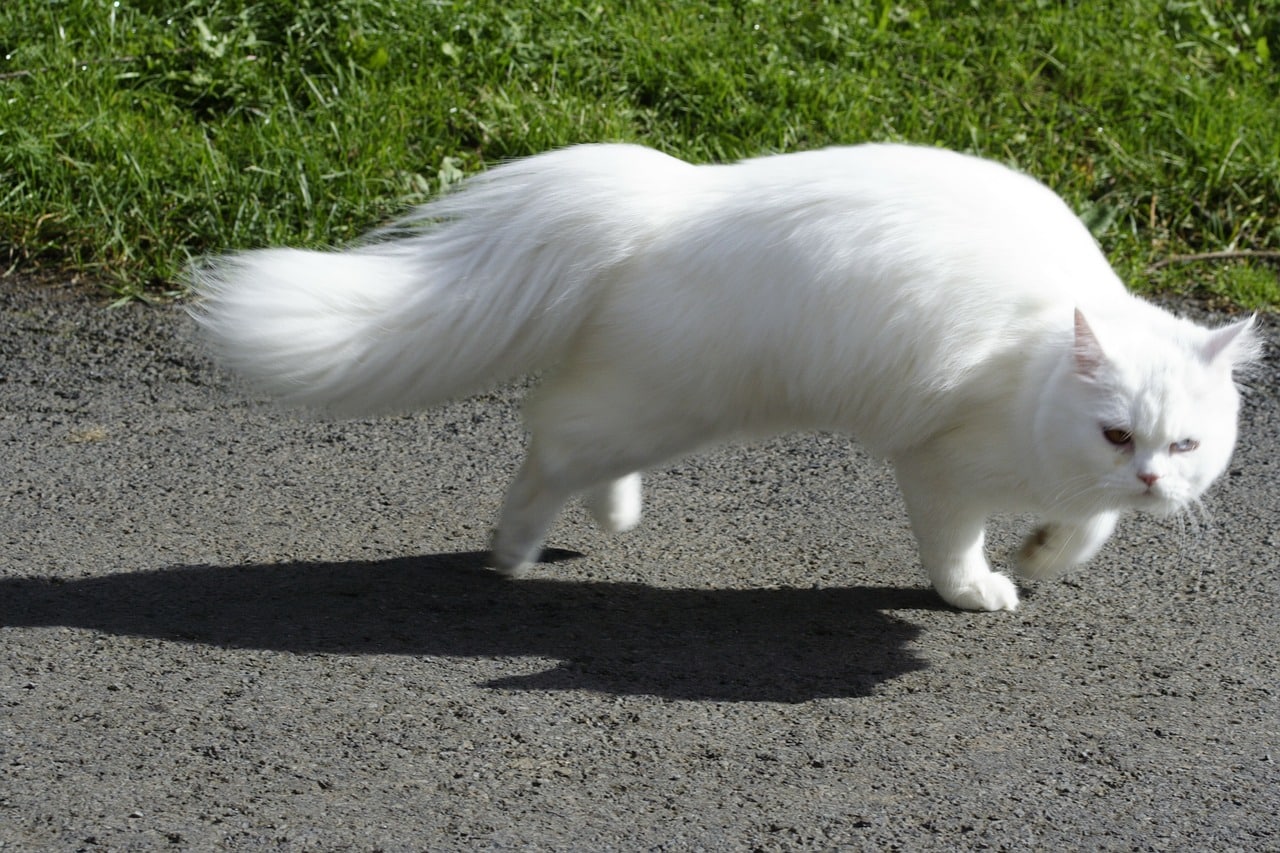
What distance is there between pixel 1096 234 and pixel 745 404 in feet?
11.0

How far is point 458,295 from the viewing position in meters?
3.80

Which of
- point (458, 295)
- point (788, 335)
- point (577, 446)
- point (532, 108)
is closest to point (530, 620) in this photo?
point (577, 446)

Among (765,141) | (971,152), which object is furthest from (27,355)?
(971,152)

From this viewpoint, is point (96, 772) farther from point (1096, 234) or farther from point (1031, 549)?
point (1096, 234)

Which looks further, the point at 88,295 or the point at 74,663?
the point at 88,295

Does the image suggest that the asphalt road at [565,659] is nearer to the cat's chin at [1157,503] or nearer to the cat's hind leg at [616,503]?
the cat's hind leg at [616,503]

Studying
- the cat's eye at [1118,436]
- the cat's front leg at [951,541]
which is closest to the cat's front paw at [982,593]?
the cat's front leg at [951,541]

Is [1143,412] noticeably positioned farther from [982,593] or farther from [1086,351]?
[982,593]

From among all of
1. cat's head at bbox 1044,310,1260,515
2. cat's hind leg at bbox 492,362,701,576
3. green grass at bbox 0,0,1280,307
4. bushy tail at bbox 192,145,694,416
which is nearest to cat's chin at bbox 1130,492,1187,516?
cat's head at bbox 1044,310,1260,515

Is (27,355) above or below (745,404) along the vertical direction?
below

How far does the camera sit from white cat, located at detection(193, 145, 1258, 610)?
11.0 feet

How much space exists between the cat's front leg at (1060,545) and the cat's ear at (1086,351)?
0.52 metres

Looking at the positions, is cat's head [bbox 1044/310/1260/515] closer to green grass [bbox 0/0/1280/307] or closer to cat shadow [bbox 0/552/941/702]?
cat shadow [bbox 0/552/941/702]

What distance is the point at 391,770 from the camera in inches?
120
